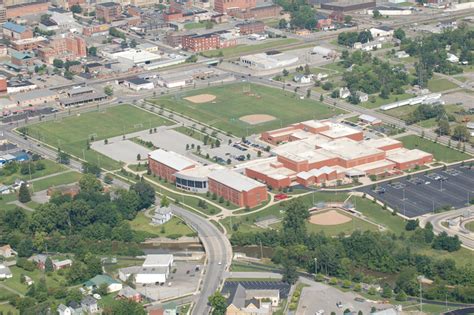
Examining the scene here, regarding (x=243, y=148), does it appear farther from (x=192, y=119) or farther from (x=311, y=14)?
(x=311, y=14)

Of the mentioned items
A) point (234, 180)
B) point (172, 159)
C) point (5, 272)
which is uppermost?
point (234, 180)

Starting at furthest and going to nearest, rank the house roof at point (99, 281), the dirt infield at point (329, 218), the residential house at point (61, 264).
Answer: the dirt infield at point (329, 218) < the residential house at point (61, 264) < the house roof at point (99, 281)

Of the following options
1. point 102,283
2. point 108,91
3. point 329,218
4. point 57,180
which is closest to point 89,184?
point 57,180

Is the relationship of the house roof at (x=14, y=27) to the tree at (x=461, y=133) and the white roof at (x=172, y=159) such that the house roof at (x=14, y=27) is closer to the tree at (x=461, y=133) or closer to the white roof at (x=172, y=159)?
the white roof at (x=172, y=159)

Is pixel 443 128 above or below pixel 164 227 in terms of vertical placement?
above

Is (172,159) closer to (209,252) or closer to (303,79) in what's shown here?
(209,252)

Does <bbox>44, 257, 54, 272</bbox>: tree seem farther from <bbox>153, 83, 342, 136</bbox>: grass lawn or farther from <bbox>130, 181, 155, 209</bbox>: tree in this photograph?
<bbox>153, 83, 342, 136</bbox>: grass lawn

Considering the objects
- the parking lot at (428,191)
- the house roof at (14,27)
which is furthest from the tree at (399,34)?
the parking lot at (428,191)
